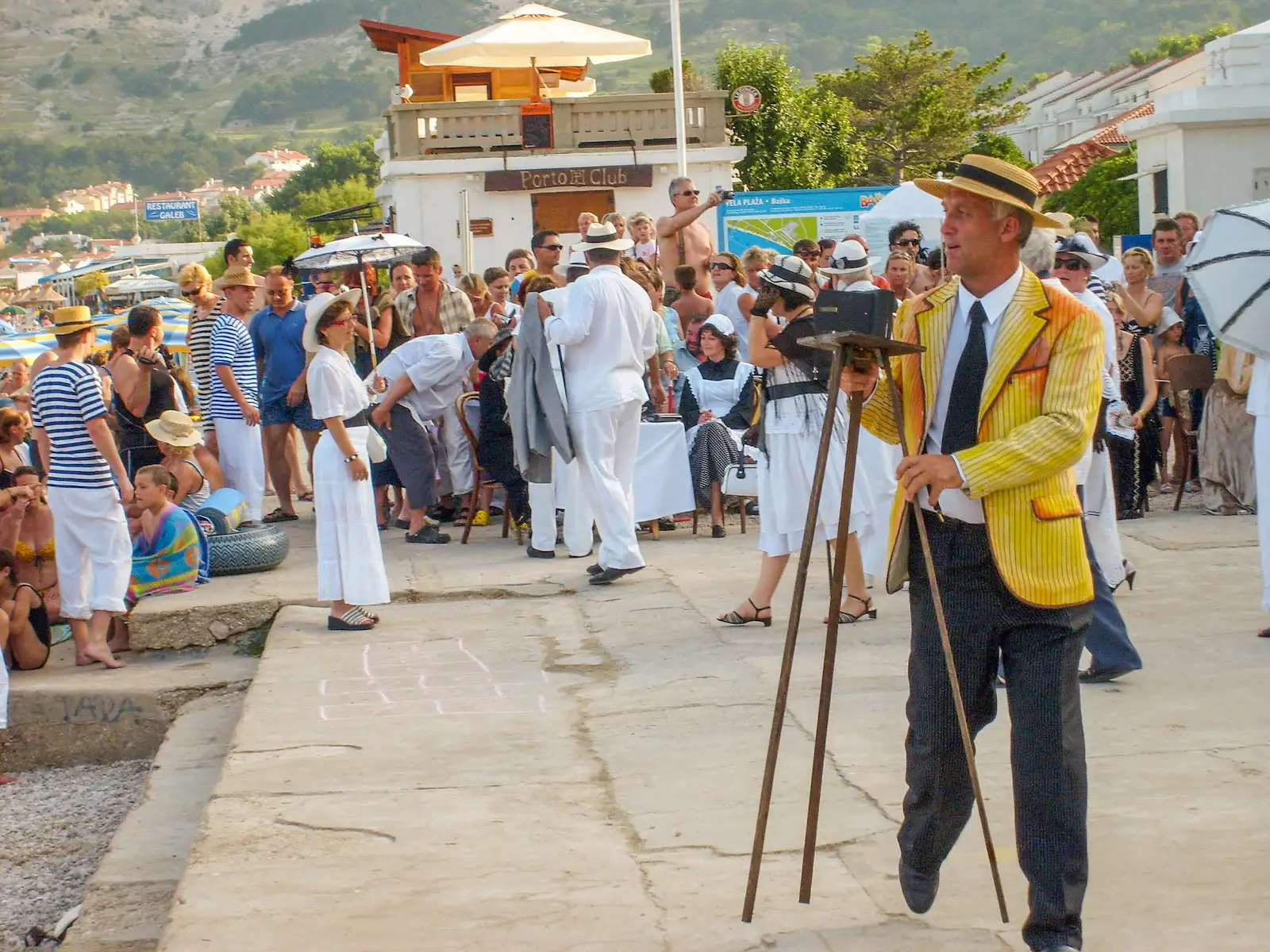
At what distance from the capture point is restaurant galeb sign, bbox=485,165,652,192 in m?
31.4

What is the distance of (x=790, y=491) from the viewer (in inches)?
303

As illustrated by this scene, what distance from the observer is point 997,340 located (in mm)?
3861

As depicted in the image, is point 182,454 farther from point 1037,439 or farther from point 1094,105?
point 1094,105

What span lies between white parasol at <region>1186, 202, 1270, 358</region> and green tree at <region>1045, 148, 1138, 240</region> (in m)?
28.3

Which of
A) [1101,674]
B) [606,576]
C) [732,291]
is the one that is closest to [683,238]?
[732,291]

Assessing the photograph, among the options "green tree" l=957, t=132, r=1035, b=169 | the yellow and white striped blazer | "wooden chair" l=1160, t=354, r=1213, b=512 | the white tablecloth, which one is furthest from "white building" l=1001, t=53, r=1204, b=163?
the yellow and white striped blazer

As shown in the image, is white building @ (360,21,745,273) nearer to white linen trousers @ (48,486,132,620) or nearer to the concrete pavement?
white linen trousers @ (48,486,132,620)

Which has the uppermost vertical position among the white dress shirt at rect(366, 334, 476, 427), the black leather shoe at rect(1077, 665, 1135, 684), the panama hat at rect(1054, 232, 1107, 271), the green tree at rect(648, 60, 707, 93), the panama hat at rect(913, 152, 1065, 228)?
the green tree at rect(648, 60, 707, 93)

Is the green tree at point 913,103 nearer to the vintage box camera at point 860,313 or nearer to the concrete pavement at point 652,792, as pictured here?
the concrete pavement at point 652,792

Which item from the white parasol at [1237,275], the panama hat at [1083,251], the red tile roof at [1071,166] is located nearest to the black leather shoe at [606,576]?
the panama hat at [1083,251]

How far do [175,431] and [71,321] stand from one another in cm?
138

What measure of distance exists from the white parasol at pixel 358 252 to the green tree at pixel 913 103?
1580 inches

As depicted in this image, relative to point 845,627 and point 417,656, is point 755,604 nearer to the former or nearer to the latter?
point 845,627

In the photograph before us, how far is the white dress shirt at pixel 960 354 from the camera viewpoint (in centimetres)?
389
